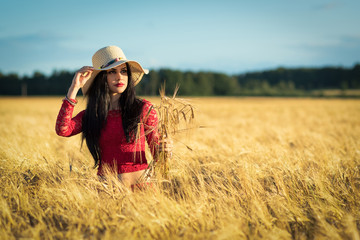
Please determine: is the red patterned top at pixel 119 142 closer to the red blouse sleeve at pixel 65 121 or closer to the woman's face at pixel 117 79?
the red blouse sleeve at pixel 65 121

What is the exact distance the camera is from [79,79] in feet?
7.29

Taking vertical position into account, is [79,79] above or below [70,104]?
above

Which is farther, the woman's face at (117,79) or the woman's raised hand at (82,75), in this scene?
the woman's face at (117,79)

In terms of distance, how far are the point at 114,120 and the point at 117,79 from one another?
1.31 feet

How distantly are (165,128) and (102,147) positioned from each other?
0.69 metres

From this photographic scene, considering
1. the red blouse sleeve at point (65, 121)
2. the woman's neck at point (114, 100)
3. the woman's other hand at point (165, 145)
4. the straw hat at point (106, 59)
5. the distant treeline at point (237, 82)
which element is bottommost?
the woman's other hand at point (165, 145)

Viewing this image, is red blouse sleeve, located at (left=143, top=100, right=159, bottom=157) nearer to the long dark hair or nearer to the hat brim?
the long dark hair

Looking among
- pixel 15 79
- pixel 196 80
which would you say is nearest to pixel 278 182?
pixel 196 80

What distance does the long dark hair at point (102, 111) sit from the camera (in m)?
2.32

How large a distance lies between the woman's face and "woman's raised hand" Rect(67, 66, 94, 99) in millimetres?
186

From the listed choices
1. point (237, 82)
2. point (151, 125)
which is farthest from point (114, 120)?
point (237, 82)

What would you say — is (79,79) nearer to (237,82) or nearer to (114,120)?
(114,120)

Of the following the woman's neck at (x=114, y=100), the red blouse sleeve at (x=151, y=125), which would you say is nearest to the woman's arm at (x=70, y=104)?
the woman's neck at (x=114, y=100)

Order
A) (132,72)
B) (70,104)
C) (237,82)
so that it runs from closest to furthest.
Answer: (70,104) → (132,72) → (237,82)
